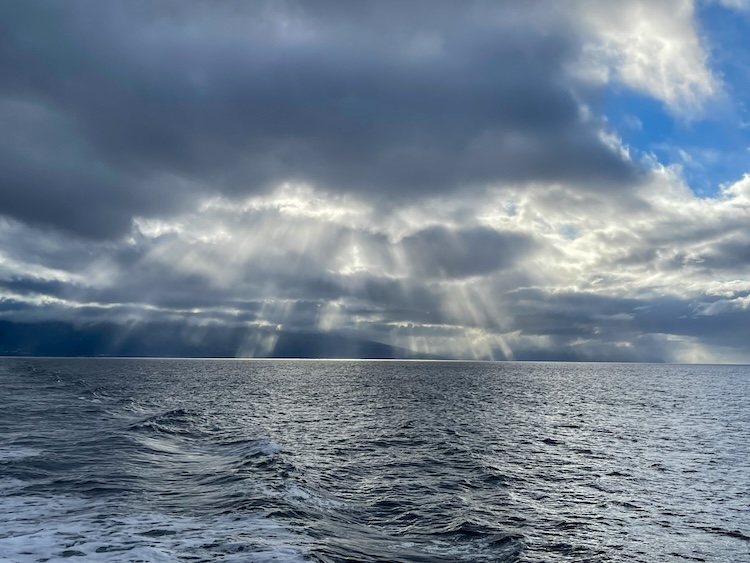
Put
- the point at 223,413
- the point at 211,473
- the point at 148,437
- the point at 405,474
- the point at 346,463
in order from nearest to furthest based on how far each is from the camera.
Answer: the point at 211,473 → the point at 405,474 → the point at 346,463 → the point at 148,437 → the point at 223,413

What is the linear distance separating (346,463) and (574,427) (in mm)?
37338

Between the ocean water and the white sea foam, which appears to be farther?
the ocean water

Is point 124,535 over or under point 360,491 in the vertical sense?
over

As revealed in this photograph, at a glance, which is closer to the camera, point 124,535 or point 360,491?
point 124,535

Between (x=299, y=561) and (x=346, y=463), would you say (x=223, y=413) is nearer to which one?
(x=346, y=463)

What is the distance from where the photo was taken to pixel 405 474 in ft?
121

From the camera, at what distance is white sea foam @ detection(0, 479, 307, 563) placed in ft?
61.3

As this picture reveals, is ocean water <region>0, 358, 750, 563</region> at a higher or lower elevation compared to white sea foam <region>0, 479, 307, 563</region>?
lower

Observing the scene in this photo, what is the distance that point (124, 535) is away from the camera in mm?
20688

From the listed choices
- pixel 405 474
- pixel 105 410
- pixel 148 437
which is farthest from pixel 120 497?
pixel 105 410

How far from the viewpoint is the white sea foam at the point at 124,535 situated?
61.3ft

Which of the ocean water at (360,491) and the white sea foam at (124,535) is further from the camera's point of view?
the ocean water at (360,491)

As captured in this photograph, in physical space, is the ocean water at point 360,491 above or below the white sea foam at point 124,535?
below

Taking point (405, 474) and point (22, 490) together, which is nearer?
point (22, 490)
